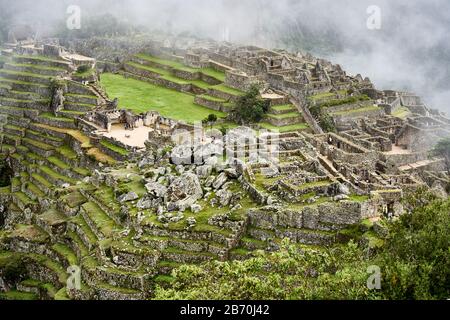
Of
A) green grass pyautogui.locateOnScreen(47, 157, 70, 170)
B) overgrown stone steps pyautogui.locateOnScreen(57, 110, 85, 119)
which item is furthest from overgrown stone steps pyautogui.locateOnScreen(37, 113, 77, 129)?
green grass pyautogui.locateOnScreen(47, 157, 70, 170)

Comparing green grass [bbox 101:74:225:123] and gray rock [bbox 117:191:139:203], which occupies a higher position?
gray rock [bbox 117:191:139:203]

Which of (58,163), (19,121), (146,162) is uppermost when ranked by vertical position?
(146,162)

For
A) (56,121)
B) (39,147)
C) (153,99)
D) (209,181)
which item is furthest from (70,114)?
(209,181)

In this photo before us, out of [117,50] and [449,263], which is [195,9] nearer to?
[117,50]

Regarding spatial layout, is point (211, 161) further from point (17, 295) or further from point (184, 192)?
→ point (17, 295)

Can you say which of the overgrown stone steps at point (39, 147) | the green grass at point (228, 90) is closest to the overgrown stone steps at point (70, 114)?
the overgrown stone steps at point (39, 147)

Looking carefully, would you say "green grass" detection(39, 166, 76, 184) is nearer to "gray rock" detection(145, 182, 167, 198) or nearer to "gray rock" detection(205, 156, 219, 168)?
"gray rock" detection(145, 182, 167, 198)
